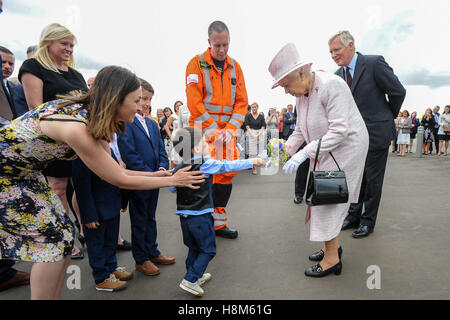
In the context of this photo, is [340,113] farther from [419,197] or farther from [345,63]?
[419,197]

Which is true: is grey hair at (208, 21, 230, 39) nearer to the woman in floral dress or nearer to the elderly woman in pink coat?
the elderly woman in pink coat

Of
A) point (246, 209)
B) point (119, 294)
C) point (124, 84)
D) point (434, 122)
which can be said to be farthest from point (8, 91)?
point (434, 122)

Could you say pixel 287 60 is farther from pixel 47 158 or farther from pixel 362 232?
pixel 362 232

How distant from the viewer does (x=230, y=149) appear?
143 inches

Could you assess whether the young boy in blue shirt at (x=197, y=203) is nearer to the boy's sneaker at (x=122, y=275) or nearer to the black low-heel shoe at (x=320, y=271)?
the boy's sneaker at (x=122, y=275)

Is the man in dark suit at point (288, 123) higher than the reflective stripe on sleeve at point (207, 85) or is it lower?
lower

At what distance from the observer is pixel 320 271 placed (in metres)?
2.61

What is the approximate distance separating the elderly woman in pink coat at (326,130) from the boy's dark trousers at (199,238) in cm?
81

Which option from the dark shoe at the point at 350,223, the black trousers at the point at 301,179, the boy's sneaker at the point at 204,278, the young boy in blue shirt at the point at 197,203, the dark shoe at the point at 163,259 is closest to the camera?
the young boy in blue shirt at the point at 197,203

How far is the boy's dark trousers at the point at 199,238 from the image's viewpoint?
2.33 m

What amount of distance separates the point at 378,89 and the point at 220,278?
9.02 ft

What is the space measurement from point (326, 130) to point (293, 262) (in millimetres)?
1312

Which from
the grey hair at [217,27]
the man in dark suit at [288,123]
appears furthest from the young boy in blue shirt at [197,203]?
the man in dark suit at [288,123]

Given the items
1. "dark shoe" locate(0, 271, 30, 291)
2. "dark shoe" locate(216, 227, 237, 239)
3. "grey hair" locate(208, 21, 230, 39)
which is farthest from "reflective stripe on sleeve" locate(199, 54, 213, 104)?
"dark shoe" locate(0, 271, 30, 291)
